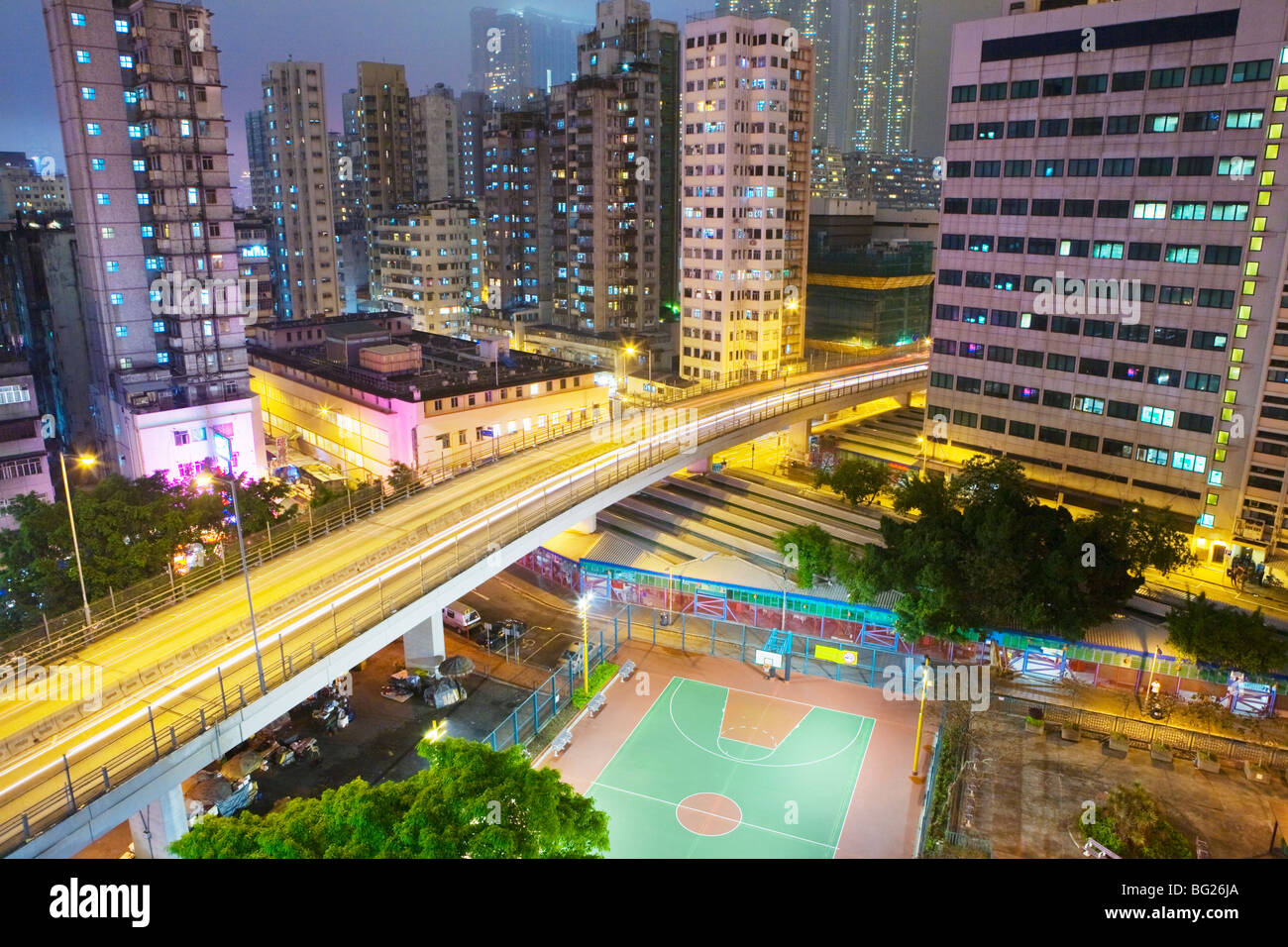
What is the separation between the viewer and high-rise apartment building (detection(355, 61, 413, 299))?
137m

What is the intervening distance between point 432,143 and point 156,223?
8688 cm

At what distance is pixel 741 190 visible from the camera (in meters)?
75.4

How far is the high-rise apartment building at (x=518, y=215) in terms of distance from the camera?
11144 cm

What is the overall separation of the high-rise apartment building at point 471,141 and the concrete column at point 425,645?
126314 millimetres

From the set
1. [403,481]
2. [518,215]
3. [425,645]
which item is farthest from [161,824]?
[518,215]

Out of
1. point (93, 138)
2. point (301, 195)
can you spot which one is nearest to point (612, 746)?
point (93, 138)

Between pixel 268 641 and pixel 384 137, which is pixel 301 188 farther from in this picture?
pixel 268 641

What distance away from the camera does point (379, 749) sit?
34.9 meters

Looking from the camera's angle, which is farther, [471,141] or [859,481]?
[471,141]

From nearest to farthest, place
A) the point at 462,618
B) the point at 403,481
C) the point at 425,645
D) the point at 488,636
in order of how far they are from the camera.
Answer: the point at 425,645, the point at 403,481, the point at 488,636, the point at 462,618

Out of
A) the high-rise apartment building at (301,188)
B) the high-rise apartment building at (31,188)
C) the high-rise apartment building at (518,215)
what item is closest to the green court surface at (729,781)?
the high-rise apartment building at (518,215)

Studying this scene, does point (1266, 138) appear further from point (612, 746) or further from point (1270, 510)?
point (612, 746)

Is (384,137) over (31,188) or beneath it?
over

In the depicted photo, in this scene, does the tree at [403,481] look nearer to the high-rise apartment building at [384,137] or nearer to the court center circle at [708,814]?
the court center circle at [708,814]
